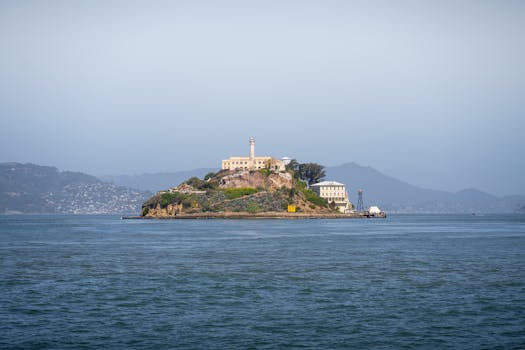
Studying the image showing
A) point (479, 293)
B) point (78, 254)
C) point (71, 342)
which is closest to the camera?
point (71, 342)

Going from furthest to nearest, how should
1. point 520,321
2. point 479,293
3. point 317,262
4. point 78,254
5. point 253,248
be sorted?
point 253,248 → point 78,254 → point 317,262 → point 479,293 → point 520,321

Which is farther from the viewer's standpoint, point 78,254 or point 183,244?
point 183,244

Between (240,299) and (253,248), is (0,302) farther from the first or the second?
(253,248)

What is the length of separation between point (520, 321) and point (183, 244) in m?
55.3

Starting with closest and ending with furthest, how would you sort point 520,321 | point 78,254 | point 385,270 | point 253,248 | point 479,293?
1. point 520,321
2. point 479,293
3. point 385,270
4. point 78,254
5. point 253,248

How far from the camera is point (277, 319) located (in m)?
31.7

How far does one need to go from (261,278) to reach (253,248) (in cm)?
3004

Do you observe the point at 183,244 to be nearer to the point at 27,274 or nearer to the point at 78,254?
the point at 78,254

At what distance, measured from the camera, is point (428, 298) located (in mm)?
37406

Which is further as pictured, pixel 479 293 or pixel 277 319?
pixel 479 293

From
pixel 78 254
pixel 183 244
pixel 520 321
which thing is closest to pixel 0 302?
pixel 520 321

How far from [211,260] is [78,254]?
1452 cm

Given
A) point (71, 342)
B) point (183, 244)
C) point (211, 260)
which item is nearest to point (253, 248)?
point (183, 244)

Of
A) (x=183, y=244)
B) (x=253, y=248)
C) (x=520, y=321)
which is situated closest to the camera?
(x=520, y=321)
